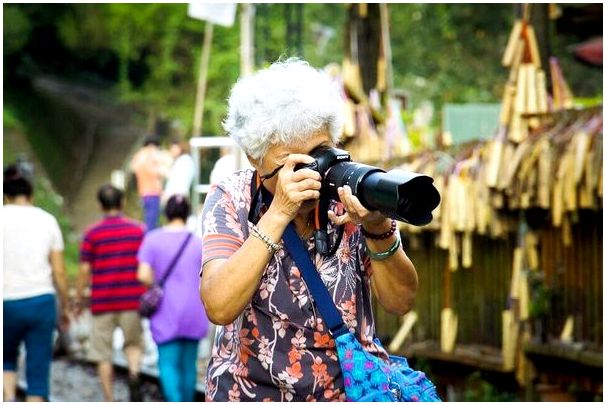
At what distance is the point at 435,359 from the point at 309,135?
22.3 feet

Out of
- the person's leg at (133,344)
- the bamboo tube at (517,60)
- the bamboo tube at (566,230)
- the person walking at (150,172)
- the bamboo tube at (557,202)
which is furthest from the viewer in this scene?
the person walking at (150,172)

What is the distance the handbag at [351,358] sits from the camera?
3072 mm

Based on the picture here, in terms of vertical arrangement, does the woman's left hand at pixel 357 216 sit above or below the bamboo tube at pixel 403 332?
above

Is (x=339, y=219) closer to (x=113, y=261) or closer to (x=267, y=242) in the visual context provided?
(x=267, y=242)

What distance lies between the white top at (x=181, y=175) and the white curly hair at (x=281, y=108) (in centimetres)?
769

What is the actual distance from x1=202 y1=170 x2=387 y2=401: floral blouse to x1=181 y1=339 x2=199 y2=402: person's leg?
5472 mm

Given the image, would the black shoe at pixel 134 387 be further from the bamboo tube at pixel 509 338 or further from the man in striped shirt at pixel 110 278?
the bamboo tube at pixel 509 338

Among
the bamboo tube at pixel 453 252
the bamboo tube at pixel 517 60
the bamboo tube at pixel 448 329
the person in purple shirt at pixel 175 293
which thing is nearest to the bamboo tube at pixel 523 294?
the bamboo tube at pixel 453 252

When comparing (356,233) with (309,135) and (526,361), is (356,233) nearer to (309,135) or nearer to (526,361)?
(309,135)

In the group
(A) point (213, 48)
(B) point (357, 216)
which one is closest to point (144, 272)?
(B) point (357, 216)

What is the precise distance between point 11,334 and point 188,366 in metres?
1.34

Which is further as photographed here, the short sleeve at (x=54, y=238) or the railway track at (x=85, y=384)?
the railway track at (x=85, y=384)

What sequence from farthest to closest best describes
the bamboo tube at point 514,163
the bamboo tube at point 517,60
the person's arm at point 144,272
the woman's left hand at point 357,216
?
the person's arm at point 144,272 → the bamboo tube at point 517,60 → the bamboo tube at point 514,163 → the woman's left hand at point 357,216

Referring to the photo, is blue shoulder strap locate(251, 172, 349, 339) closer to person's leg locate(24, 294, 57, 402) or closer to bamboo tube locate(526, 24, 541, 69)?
person's leg locate(24, 294, 57, 402)
